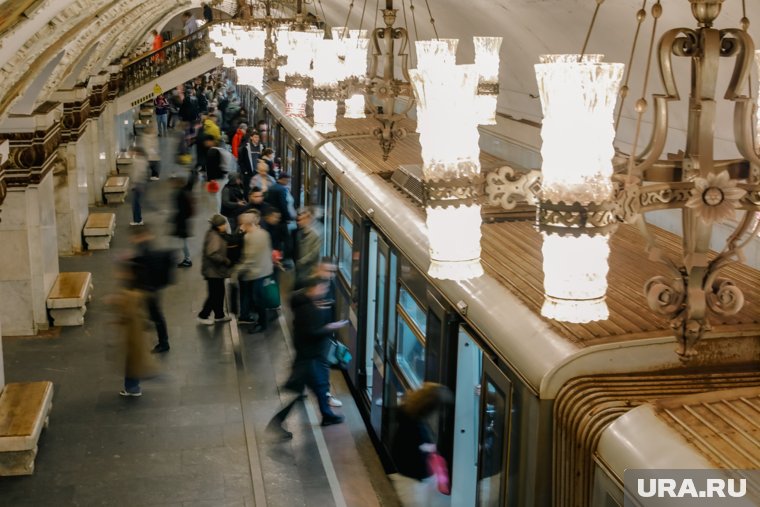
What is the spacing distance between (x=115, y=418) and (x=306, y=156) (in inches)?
231

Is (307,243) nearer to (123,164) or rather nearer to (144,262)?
(144,262)

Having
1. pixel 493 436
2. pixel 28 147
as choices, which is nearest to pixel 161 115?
pixel 28 147

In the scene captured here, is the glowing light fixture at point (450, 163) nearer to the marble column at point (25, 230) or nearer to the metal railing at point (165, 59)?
the marble column at point (25, 230)

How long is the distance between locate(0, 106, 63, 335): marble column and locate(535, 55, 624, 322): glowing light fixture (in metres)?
10.8

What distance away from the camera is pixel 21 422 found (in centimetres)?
911

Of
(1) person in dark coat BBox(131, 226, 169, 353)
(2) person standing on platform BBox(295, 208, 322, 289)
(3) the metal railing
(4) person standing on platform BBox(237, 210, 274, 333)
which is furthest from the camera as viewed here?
(3) the metal railing

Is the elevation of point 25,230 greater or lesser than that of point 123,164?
greater

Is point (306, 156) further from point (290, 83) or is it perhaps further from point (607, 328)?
point (607, 328)

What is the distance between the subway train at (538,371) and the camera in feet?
12.9

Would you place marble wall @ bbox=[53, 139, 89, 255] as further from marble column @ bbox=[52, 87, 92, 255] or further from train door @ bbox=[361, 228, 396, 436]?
train door @ bbox=[361, 228, 396, 436]

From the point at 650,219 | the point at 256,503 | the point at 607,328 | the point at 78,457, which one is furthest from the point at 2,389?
the point at 607,328

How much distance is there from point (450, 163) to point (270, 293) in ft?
31.8

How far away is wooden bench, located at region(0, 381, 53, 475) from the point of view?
880cm

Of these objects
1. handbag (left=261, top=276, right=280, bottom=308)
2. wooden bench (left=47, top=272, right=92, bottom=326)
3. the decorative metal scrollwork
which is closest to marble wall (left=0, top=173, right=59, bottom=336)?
wooden bench (left=47, top=272, right=92, bottom=326)
